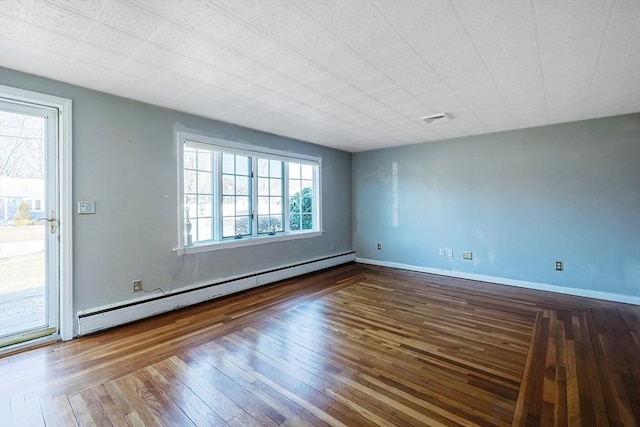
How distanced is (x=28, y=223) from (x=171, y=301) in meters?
1.49

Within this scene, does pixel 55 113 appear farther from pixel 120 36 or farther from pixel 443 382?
pixel 443 382

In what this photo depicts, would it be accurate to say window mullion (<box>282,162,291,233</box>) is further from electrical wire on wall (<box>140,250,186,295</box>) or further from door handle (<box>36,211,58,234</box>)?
door handle (<box>36,211,58,234</box>)

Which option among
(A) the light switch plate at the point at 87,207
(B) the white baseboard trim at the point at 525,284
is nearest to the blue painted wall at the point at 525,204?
(B) the white baseboard trim at the point at 525,284

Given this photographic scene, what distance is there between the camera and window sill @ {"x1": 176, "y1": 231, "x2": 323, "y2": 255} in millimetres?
3591

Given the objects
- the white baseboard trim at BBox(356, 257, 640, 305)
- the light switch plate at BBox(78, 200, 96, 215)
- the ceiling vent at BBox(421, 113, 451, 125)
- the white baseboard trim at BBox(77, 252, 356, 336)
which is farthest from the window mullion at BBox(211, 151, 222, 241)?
the white baseboard trim at BBox(356, 257, 640, 305)

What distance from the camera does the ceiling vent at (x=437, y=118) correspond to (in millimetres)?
3588

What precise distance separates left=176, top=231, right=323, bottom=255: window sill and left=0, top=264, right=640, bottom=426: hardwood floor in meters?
0.69

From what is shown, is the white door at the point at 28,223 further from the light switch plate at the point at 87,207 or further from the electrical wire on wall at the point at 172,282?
the electrical wire on wall at the point at 172,282

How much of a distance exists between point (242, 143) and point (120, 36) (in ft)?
7.31

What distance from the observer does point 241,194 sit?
4.29m

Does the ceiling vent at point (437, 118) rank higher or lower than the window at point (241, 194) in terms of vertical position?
higher

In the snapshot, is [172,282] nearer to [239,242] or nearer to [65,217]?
[239,242]

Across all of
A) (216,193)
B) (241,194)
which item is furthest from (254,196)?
(216,193)

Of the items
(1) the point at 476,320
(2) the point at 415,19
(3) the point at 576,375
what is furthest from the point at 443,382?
(2) the point at 415,19
